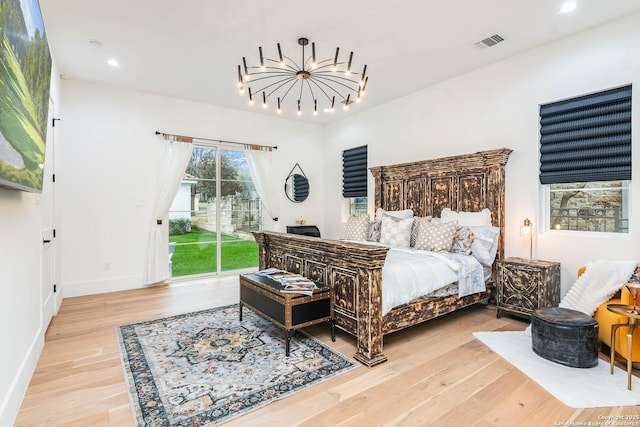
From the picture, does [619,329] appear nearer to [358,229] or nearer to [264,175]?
[358,229]

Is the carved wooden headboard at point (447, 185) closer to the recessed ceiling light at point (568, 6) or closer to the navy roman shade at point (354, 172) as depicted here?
the navy roman shade at point (354, 172)

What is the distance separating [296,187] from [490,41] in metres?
4.15

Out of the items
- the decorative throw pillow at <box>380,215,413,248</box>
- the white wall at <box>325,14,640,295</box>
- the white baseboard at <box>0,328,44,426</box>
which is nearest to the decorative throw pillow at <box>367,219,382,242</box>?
the decorative throw pillow at <box>380,215,413,248</box>

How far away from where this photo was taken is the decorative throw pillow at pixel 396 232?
418cm

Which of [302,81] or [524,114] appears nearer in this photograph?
[524,114]

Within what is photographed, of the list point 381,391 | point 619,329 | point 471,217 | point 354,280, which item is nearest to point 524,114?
point 471,217

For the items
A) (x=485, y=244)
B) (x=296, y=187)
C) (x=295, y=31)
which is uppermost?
(x=295, y=31)

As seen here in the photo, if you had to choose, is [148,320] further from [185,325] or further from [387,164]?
[387,164]

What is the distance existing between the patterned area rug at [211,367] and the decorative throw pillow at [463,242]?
6.50 ft

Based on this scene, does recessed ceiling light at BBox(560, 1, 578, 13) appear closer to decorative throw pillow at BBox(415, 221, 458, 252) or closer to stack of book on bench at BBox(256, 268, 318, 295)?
decorative throw pillow at BBox(415, 221, 458, 252)

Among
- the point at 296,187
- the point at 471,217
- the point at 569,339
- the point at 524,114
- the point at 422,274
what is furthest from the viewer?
the point at 296,187

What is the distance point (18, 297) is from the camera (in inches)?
84.0

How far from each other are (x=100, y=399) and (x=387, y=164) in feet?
15.6

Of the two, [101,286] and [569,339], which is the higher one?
[569,339]
